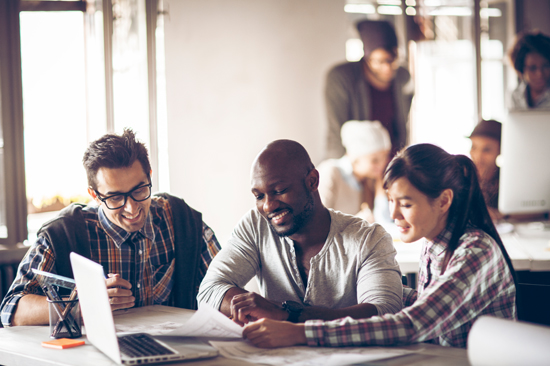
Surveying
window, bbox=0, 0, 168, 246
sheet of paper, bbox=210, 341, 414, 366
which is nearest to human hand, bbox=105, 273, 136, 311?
sheet of paper, bbox=210, 341, 414, 366

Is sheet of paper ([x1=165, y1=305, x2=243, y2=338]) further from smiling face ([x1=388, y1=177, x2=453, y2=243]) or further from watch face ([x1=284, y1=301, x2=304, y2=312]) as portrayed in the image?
smiling face ([x1=388, y1=177, x2=453, y2=243])

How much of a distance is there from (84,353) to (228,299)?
1.58 feet

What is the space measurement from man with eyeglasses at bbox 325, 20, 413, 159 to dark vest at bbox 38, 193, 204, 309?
258cm

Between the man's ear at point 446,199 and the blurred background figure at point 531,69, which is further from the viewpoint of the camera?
the blurred background figure at point 531,69

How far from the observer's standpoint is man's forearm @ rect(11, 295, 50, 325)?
1.72 meters

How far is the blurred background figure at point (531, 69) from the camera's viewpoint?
15.1ft

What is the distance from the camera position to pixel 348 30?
4.66 meters

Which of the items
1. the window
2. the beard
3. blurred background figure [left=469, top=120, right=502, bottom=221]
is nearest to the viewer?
the beard

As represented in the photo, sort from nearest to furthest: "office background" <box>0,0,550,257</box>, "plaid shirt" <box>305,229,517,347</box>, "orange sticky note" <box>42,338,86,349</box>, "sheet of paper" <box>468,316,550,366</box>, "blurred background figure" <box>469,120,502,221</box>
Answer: "sheet of paper" <box>468,316,550,366</box>, "plaid shirt" <box>305,229,517,347</box>, "orange sticky note" <box>42,338,86,349</box>, "office background" <box>0,0,550,257</box>, "blurred background figure" <box>469,120,502,221</box>

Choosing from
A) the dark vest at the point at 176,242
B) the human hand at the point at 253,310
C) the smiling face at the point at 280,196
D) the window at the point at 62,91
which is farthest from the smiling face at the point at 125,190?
the window at the point at 62,91

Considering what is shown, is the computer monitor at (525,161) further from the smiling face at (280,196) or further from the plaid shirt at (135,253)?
the plaid shirt at (135,253)

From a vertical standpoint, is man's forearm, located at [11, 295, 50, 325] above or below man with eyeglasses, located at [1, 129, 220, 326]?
below

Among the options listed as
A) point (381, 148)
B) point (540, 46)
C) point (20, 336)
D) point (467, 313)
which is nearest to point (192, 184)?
point (381, 148)

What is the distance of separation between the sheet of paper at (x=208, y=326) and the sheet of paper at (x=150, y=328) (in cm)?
21
